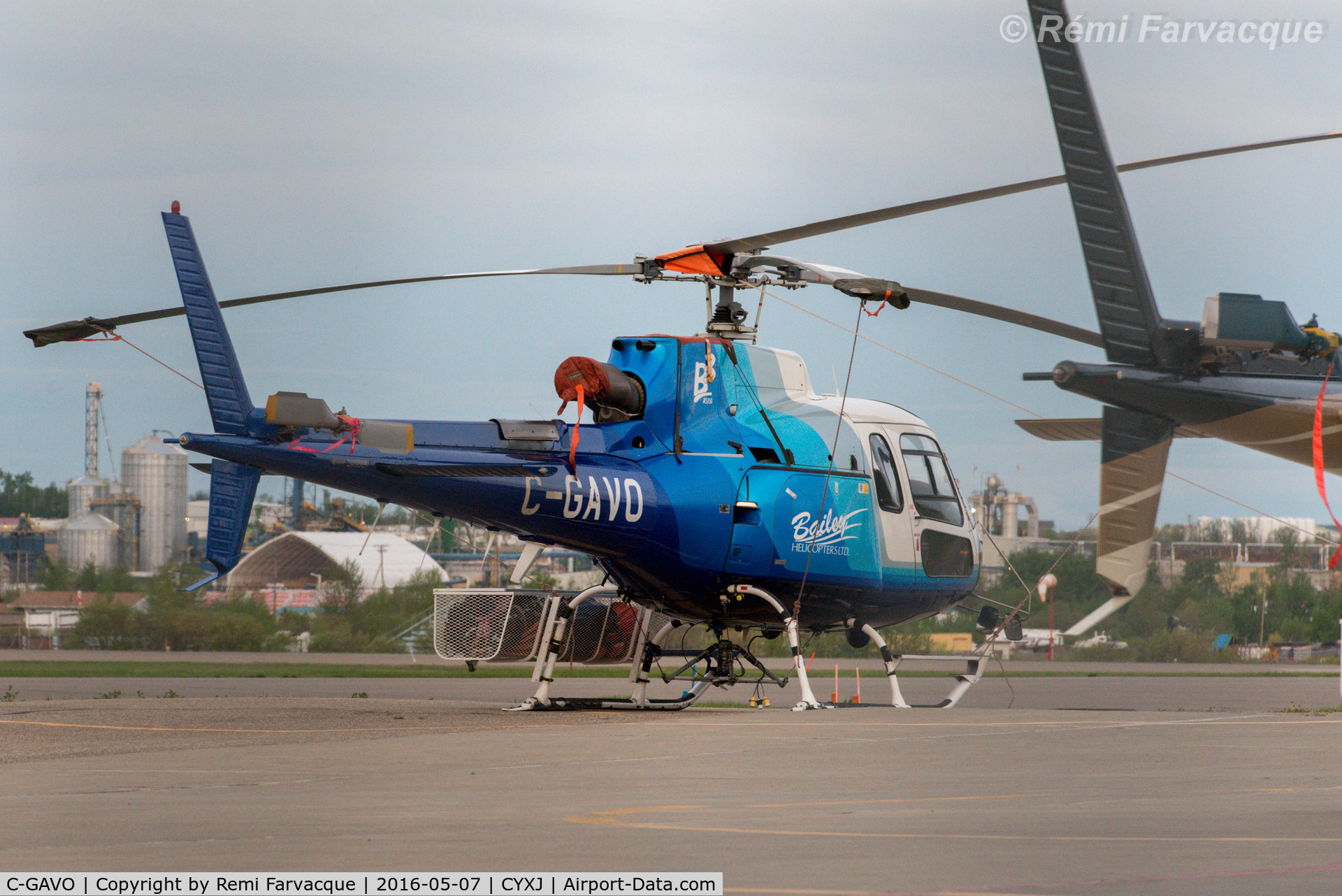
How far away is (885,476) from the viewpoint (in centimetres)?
1984

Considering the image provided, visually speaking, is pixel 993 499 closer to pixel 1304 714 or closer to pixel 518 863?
pixel 518 863

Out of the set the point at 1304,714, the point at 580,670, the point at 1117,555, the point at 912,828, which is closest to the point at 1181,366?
the point at 1117,555

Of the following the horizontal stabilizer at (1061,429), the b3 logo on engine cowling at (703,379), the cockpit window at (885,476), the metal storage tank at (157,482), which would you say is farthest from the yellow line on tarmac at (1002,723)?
the metal storage tank at (157,482)

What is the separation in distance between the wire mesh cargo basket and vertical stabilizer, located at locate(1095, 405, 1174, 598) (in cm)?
1457

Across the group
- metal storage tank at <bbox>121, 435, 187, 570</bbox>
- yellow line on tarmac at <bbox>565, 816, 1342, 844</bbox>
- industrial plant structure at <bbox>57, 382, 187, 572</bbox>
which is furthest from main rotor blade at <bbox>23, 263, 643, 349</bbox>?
metal storage tank at <bbox>121, 435, 187, 570</bbox>

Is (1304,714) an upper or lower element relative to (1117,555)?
lower

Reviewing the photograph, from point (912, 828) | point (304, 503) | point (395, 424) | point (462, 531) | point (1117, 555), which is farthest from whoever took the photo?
point (304, 503)

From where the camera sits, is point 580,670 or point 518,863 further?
point 580,670

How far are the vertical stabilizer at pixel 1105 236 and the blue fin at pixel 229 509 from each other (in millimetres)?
13302

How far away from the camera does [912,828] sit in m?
7.91

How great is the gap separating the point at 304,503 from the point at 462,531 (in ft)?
168

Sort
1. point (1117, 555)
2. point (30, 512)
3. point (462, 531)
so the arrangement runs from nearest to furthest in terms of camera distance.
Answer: point (1117, 555) → point (462, 531) → point (30, 512)

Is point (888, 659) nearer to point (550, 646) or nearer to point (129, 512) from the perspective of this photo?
point (550, 646)

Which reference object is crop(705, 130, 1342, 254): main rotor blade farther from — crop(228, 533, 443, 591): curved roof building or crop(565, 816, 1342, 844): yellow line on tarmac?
crop(228, 533, 443, 591): curved roof building
